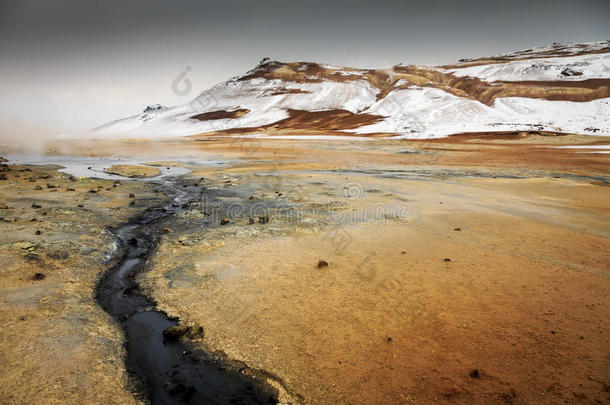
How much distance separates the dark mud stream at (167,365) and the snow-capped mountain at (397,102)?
56.6 metres

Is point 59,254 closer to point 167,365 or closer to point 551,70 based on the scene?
point 167,365

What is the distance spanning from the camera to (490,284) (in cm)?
599

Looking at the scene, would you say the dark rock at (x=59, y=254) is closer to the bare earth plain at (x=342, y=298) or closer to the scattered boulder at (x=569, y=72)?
the bare earth plain at (x=342, y=298)

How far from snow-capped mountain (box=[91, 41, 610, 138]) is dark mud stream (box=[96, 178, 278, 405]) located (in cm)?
5657

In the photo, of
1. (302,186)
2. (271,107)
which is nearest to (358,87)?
(271,107)

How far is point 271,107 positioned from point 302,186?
83.5 metres

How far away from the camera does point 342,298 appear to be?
18.2 feet

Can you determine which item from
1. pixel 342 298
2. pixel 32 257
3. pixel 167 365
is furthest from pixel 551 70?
pixel 32 257

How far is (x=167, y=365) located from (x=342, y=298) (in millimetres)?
2945

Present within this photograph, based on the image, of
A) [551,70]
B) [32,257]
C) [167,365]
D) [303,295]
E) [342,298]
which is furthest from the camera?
[551,70]

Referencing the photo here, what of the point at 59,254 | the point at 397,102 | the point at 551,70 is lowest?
the point at 59,254

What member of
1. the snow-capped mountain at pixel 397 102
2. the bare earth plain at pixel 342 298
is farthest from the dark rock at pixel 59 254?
the snow-capped mountain at pixel 397 102

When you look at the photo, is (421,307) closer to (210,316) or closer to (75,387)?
(210,316)

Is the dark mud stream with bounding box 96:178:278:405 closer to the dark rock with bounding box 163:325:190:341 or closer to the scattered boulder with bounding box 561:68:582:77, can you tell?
the dark rock with bounding box 163:325:190:341
